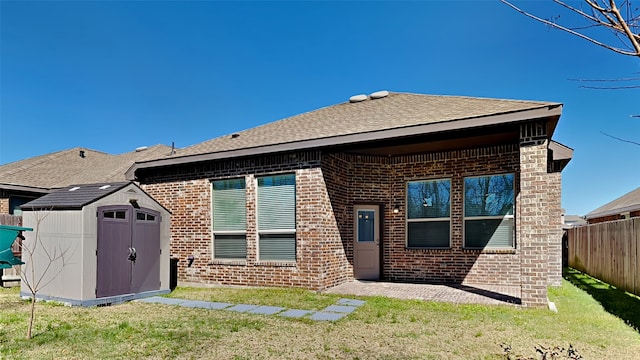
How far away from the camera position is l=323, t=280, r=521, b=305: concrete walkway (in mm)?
6930

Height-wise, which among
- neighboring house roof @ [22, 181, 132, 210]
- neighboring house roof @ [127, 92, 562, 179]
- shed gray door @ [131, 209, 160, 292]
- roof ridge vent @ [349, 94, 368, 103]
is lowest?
shed gray door @ [131, 209, 160, 292]

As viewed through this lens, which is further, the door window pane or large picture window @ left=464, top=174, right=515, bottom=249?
the door window pane

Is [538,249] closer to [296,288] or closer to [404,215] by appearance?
[404,215]

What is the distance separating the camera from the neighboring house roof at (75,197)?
6969 millimetres

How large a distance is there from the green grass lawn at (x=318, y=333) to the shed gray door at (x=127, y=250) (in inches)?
24.5

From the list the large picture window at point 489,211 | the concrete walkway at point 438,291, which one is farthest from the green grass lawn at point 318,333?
the large picture window at point 489,211

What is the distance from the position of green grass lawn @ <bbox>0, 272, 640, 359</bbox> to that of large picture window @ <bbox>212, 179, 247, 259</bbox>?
2495 millimetres

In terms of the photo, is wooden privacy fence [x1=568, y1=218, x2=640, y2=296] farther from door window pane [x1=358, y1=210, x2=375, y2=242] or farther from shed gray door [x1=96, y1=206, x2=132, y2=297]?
shed gray door [x1=96, y1=206, x2=132, y2=297]

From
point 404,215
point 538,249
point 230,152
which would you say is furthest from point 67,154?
point 538,249

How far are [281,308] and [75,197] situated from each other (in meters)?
4.64

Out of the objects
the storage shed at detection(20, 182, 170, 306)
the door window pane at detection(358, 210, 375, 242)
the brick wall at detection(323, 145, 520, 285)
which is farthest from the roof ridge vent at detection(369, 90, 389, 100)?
the storage shed at detection(20, 182, 170, 306)

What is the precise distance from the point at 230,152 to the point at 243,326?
4602mm

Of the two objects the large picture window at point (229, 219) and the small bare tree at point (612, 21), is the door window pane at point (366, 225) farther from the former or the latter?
the small bare tree at point (612, 21)

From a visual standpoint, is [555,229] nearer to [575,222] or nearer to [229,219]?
[229,219]
